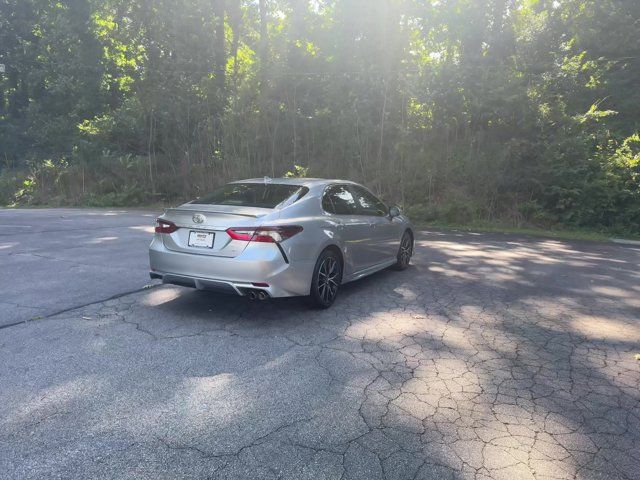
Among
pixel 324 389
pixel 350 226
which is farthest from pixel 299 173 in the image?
pixel 324 389

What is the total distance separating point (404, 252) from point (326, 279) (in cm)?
290

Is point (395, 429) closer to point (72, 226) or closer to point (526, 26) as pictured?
point (72, 226)

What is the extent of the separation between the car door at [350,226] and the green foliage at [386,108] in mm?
11457

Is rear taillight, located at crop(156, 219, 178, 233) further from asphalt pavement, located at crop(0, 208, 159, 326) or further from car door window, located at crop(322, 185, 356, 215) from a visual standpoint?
car door window, located at crop(322, 185, 356, 215)

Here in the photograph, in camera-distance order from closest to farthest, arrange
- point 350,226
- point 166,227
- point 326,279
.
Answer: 1. point 166,227
2. point 326,279
3. point 350,226

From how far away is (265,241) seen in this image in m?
5.19

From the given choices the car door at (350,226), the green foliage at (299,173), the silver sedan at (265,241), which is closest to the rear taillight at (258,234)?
the silver sedan at (265,241)

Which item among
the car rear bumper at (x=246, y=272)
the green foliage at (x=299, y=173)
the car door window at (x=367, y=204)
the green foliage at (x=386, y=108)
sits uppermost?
the green foliage at (x=386, y=108)

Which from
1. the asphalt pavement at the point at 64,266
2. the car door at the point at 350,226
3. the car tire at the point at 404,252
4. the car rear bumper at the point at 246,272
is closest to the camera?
the car rear bumper at the point at 246,272

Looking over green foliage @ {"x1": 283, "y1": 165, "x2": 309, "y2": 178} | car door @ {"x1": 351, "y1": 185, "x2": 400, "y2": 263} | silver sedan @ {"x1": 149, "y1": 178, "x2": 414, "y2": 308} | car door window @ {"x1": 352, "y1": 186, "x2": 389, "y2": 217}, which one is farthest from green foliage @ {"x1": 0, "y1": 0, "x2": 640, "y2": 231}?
silver sedan @ {"x1": 149, "y1": 178, "x2": 414, "y2": 308}

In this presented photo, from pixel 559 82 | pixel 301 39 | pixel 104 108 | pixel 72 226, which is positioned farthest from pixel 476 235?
pixel 104 108

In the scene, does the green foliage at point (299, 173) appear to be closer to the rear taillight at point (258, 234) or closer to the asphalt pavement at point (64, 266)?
the asphalt pavement at point (64, 266)

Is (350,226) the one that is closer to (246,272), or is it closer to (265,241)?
(265,241)

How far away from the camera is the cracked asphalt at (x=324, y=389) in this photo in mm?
2869
